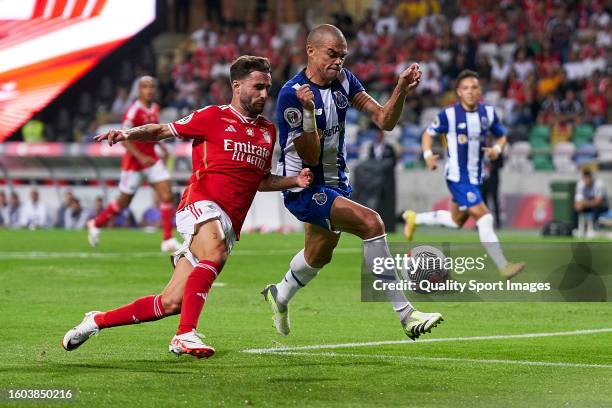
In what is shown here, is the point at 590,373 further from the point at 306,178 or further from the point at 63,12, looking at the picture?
the point at 63,12

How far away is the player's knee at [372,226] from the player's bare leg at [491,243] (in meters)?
5.40

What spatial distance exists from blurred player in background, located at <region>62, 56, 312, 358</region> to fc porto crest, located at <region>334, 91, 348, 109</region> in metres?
0.88

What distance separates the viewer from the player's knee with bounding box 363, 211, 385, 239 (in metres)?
9.34

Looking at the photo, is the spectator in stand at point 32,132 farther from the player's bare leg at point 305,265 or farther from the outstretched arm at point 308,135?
the outstretched arm at point 308,135

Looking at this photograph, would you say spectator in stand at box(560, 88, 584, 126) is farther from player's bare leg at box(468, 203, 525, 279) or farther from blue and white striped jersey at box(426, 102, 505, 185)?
player's bare leg at box(468, 203, 525, 279)

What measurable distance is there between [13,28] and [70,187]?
973cm

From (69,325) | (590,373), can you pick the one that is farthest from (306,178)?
(69,325)

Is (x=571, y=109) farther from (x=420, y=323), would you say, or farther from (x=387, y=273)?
(x=420, y=323)

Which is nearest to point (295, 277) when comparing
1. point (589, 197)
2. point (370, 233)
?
point (370, 233)

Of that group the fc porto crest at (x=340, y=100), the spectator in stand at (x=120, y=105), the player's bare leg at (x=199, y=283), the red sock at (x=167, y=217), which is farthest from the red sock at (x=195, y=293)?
the spectator in stand at (x=120, y=105)

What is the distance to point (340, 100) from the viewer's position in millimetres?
9625

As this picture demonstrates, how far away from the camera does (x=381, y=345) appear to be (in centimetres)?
959

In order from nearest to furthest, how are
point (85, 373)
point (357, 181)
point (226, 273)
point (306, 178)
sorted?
point (85, 373) → point (306, 178) → point (226, 273) → point (357, 181)

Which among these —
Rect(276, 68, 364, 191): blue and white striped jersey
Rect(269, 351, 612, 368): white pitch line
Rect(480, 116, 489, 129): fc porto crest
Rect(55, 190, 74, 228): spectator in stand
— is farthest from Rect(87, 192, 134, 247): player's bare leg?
Rect(269, 351, 612, 368): white pitch line
